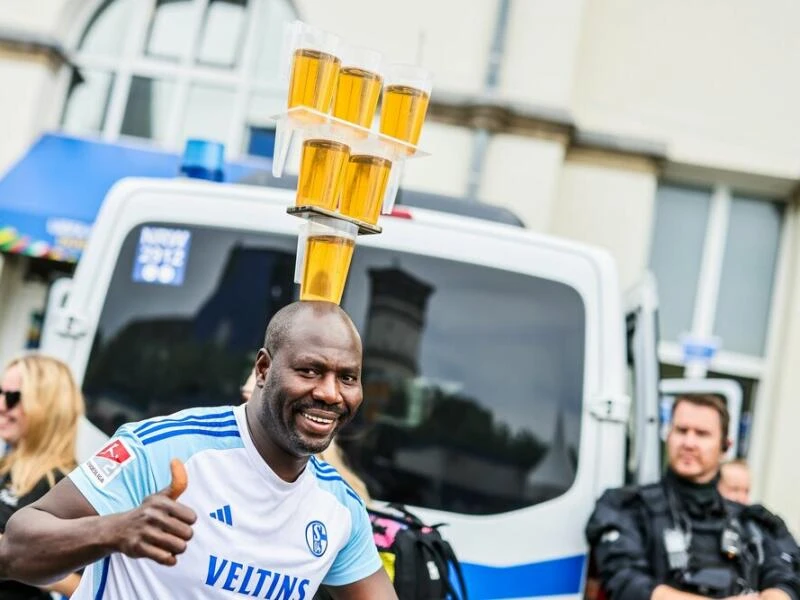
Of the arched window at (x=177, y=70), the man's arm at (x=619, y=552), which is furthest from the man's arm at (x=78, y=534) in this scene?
the arched window at (x=177, y=70)

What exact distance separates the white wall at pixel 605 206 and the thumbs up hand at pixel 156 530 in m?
9.45

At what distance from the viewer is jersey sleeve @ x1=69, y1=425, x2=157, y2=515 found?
7.63 feet

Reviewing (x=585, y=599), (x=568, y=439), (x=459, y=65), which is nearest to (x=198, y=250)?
(x=568, y=439)

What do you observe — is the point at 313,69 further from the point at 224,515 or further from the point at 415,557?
the point at 415,557

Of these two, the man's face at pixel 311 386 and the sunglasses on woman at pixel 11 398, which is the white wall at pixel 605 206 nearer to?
the sunglasses on woman at pixel 11 398

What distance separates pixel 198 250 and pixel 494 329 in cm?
105

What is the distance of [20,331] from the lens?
11648 mm

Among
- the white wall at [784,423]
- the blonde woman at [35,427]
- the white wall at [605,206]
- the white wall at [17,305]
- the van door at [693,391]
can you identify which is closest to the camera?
the blonde woman at [35,427]

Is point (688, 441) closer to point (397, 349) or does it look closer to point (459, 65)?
point (397, 349)

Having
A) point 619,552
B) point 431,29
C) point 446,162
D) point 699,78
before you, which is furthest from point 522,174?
point 619,552

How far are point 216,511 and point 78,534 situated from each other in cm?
36

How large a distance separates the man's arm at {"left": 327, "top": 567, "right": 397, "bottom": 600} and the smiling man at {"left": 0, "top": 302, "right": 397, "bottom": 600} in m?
0.12

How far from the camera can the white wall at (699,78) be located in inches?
457

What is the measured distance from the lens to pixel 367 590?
279 cm
